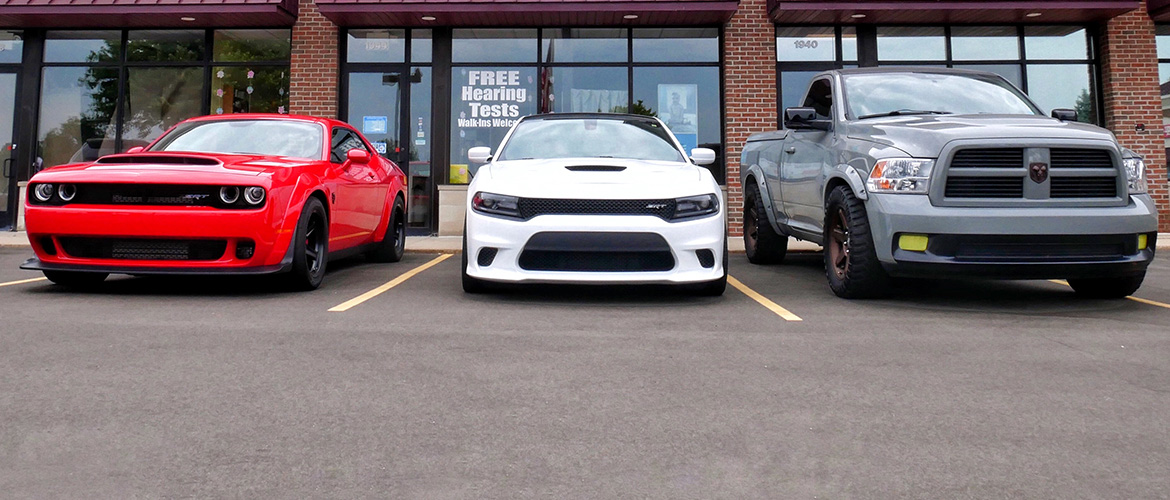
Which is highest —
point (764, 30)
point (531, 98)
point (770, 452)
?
point (770, 452)

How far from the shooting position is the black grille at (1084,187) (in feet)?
17.4

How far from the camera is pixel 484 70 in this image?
1312 centimetres

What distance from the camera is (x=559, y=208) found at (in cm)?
545

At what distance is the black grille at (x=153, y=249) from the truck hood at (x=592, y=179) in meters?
1.80

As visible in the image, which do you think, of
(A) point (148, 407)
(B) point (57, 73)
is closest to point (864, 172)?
(A) point (148, 407)

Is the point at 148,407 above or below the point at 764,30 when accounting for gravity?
above

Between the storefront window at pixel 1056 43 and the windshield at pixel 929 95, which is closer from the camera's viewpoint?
the windshield at pixel 929 95

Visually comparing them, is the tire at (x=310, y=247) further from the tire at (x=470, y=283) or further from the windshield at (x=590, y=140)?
the windshield at (x=590, y=140)

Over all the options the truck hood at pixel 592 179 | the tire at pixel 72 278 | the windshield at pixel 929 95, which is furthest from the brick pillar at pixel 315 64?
the windshield at pixel 929 95

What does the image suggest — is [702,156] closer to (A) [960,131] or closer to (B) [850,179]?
(B) [850,179]

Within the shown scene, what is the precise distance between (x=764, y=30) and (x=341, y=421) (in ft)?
37.0

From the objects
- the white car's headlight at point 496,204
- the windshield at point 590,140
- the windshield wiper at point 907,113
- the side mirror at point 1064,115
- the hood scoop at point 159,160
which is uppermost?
the side mirror at point 1064,115

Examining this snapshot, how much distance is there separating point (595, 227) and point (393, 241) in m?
4.01

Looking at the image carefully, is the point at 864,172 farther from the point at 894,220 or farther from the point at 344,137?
the point at 344,137
